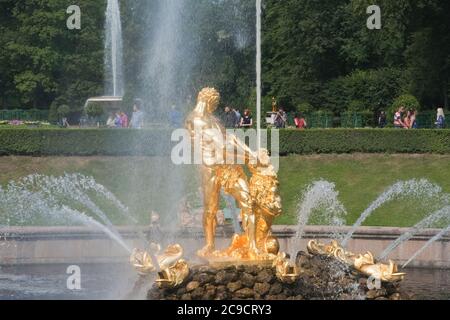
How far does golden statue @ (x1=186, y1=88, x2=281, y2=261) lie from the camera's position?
44.8 ft

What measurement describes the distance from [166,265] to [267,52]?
36545 mm

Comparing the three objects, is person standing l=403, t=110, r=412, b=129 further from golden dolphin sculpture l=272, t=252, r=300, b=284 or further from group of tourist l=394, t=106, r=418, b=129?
golden dolphin sculpture l=272, t=252, r=300, b=284

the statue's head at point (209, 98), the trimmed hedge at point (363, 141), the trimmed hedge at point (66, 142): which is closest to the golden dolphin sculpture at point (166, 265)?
the statue's head at point (209, 98)

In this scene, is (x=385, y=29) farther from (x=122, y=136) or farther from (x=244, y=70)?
(x=122, y=136)

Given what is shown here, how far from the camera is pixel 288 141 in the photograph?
27.3m

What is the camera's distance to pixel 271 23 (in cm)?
4900

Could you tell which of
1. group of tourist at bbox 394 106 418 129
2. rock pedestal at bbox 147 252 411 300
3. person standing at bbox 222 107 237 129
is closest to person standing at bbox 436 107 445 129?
group of tourist at bbox 394 106 418 129

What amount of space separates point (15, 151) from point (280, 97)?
19.7 m

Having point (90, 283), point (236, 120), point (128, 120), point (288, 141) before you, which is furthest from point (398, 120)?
point (90, 283)

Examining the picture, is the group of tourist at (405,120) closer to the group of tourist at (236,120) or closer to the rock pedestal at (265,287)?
the group of tourist at (236,120)

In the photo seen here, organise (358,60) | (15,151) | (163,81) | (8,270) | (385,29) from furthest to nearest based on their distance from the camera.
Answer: (358,60) → (385,29) → (163,81) → (15,151) → (8,270)

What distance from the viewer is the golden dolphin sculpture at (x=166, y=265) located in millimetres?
12789

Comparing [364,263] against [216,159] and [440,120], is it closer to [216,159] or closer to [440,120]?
[216,159]
